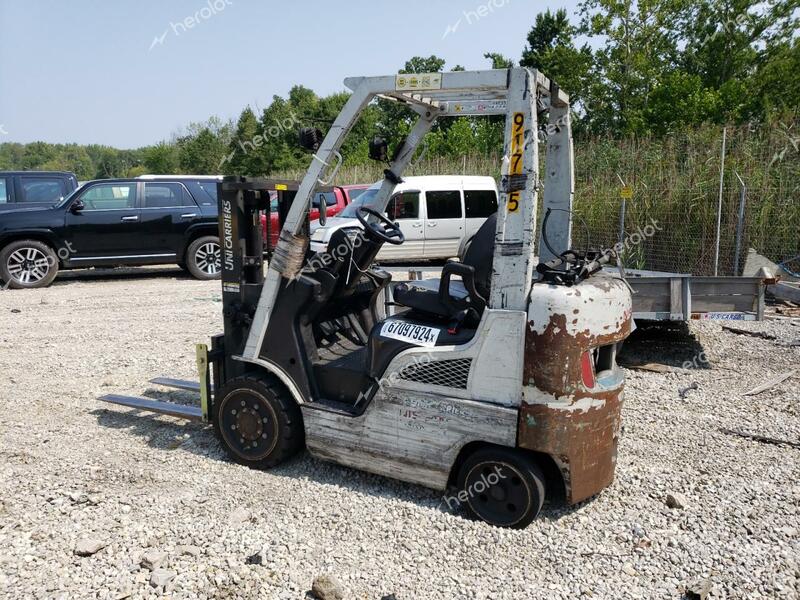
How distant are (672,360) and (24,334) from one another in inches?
308

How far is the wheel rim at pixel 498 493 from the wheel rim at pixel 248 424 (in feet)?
4.41

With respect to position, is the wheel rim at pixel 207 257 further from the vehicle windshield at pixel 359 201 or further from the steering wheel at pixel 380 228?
the steering wheel at pixel 380 228

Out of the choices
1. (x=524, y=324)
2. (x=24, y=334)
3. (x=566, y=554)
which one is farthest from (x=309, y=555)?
(x=24, y=334)

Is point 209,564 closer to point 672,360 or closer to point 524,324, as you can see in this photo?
point 524,324

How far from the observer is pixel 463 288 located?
3971 millimetres

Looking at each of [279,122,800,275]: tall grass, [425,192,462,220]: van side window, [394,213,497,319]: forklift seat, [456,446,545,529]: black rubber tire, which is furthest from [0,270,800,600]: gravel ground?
[425,192,462,220]: van side window

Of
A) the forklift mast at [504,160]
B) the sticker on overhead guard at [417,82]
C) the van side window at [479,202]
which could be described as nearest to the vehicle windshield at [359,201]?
the van side window at [479,202]

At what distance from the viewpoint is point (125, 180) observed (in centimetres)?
1222

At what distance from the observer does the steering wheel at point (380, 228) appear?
3980 mm

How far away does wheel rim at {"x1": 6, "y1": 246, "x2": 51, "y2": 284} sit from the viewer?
1157cm

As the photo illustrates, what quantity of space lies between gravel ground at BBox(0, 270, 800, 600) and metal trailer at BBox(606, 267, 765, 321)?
946 mm

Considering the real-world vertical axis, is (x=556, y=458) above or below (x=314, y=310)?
below

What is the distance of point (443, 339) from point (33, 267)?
10.6 m
